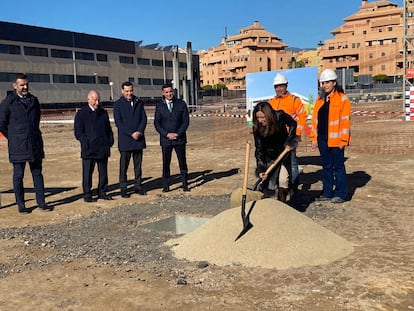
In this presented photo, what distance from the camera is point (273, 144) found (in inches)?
235

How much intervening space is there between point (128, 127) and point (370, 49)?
91.8 meters

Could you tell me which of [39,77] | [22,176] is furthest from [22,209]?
[39,77]

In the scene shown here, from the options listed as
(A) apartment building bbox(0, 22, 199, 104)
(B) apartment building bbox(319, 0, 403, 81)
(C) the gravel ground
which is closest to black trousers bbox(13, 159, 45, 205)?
(C) the gravel ground

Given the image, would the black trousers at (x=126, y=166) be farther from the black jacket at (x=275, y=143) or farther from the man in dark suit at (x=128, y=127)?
the black jacket at (x=275, y=143)

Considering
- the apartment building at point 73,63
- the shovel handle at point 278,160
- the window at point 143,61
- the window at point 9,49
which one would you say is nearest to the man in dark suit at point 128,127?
the shovel handle at point 278,160

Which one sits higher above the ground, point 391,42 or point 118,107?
point 391,42

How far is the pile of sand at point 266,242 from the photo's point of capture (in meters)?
4.66

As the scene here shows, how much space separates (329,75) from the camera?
6676 millimetres

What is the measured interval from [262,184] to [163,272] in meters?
2.14

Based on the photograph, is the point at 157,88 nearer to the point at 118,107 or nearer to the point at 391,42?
the point at 391,42

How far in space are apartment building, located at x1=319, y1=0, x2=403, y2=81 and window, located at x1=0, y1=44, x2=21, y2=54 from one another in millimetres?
60322

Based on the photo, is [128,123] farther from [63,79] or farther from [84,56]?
[84,56]

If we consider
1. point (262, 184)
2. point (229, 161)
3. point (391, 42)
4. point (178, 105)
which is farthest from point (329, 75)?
point (391, 42)

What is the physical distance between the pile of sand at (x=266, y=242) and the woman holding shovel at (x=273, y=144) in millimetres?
784
